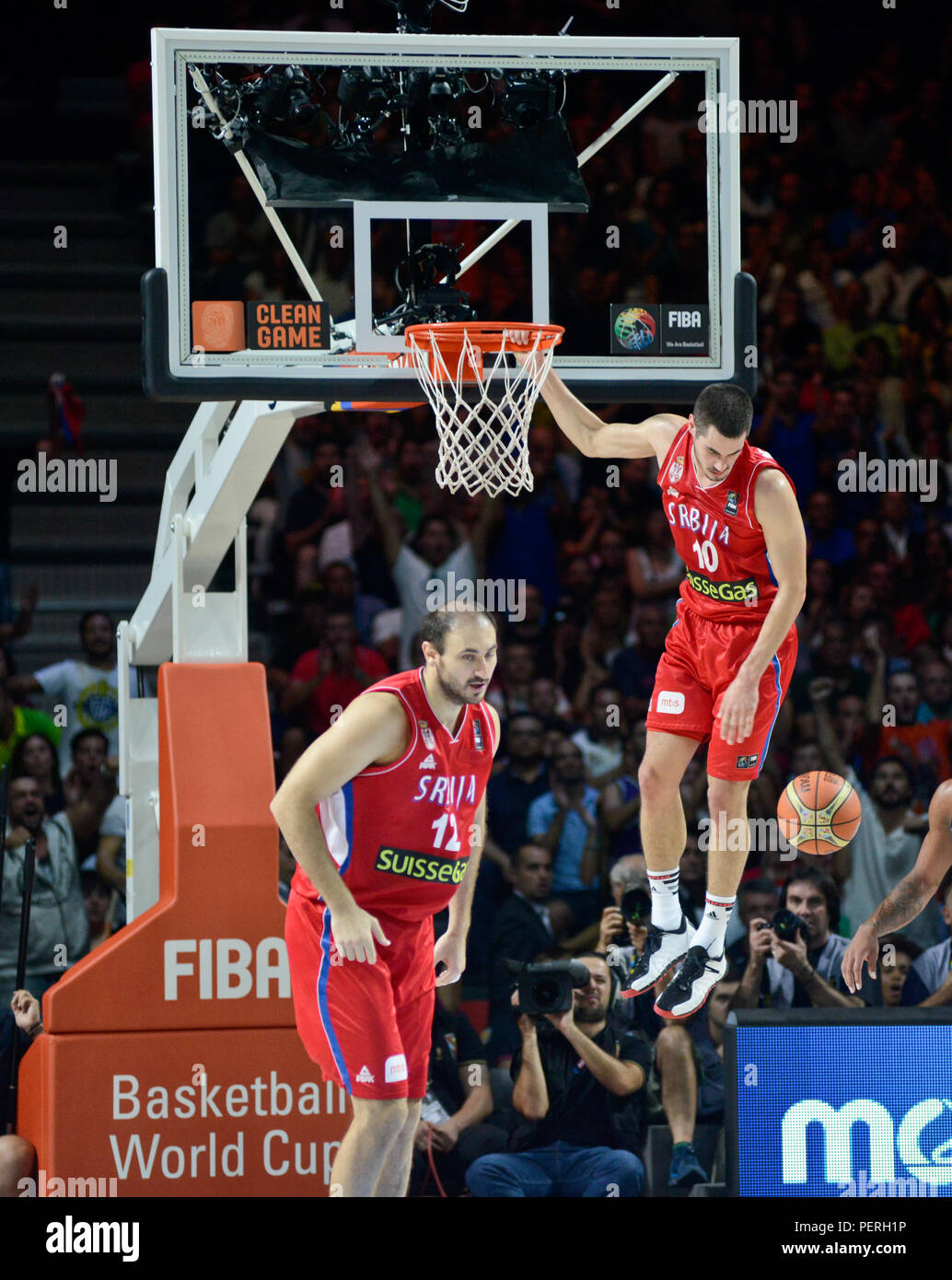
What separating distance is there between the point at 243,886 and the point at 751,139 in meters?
6.74

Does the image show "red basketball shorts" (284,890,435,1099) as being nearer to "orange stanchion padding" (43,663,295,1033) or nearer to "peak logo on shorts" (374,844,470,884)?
"peak logo on shorts" (374,844,470,884)

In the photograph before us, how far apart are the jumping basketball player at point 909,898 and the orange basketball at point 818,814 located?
268mm

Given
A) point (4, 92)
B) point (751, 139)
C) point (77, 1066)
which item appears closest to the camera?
point (77, 1066)

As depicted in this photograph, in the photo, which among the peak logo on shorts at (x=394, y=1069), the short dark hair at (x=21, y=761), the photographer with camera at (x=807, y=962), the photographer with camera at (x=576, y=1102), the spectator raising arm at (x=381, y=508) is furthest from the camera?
the spectator raising arm at (x=381, y=508)

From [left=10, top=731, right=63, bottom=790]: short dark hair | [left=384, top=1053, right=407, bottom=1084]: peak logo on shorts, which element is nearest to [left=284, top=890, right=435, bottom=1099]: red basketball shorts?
[left=384, top=1053, right=407, bottom=1084]: peak logo on shorts

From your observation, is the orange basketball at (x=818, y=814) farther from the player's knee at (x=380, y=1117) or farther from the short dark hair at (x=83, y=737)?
the short dark hair at (x=83, y=737)

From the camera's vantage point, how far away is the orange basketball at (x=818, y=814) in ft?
19.7

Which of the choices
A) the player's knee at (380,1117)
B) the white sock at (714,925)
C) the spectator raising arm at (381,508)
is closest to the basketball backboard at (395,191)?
the white sock at (714,925)

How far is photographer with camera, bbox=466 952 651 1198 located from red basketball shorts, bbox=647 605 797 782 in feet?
5.82

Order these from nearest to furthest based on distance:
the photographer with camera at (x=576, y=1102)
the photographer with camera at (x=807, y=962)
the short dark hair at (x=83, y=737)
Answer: the photographer with camera at (x=576, y=1102) < the photographer with camera at (x=807, y=962) < the short dark hair at (x=83, y=737)

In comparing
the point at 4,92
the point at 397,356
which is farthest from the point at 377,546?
the point at 4,92

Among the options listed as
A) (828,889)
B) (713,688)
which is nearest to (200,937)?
(713,688)

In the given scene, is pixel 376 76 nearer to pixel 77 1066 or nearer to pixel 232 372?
pixel 232 372

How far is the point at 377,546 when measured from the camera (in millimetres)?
9617
